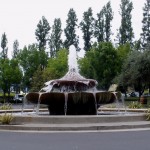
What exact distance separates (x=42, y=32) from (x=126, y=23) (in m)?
17.1

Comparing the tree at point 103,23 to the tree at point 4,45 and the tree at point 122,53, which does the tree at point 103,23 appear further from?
the tree at point 4,45

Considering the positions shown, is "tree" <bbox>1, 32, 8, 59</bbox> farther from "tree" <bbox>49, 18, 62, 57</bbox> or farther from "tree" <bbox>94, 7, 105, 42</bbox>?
"tree" <bbox>94, 7, 105, 42</bbox>

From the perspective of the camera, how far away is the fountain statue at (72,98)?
2117cm

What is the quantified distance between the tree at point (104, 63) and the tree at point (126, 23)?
13422mm

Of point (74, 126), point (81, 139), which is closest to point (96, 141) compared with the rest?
point (81, 139)

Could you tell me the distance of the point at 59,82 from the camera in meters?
22.9

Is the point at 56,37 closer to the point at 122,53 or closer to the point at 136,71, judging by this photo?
the point at 122,53

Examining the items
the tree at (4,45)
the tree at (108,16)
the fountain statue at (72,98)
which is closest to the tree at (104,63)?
the tree at (108,16)

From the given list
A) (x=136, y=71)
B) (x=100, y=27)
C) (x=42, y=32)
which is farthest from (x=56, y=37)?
(x=136, y=71)

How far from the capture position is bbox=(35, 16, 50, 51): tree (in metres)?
83.6

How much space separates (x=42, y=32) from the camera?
83938mm

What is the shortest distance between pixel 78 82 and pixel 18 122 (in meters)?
5.84

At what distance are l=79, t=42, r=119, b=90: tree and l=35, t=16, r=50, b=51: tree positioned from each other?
62.7 feet

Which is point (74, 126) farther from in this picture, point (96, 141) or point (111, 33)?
point (111, 33)
